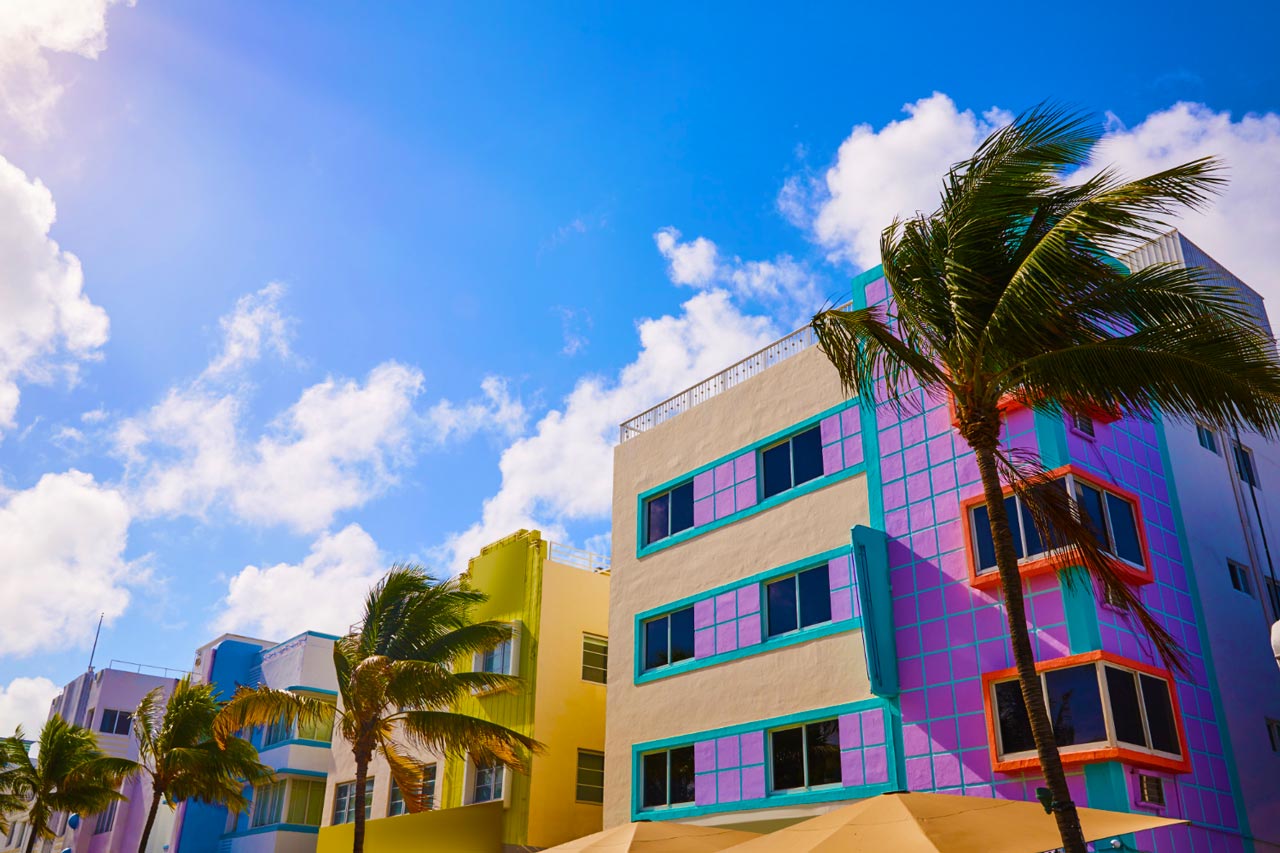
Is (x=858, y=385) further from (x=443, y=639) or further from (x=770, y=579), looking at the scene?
(x=443, y=639)

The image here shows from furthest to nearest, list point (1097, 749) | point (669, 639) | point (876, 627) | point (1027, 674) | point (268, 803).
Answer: point (268, 803)
point (669, 639)
point (876, 627)
point (1097, 749)
point (1027, 674)

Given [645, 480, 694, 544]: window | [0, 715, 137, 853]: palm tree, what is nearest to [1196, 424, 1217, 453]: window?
[645, 480, 694, 544]: window

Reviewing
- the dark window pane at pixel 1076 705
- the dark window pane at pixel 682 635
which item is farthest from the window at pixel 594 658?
the dark window pane at pixel 1076 705

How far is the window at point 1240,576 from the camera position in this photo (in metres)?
21.2

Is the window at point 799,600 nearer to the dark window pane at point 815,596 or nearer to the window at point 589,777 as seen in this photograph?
the dark window pane at point 815,596

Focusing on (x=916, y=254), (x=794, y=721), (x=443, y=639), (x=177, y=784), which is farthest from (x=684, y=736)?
(x=177, y=784)

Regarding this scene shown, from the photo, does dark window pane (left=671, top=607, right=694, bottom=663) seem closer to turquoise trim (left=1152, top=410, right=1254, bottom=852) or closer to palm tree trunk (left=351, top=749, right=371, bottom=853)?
palm tree trunk (left=351, top=749, right=371, bottom=853)

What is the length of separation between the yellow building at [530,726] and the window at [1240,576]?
1622cm

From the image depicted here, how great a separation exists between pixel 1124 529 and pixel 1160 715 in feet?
10.2

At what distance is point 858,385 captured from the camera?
1449 centimetres

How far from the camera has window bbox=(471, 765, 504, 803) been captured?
95.8ft

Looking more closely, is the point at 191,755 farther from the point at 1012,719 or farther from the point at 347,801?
the point at 1012,719

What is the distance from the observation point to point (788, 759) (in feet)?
71.4

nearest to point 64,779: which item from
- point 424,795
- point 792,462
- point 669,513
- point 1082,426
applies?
point 424,795
